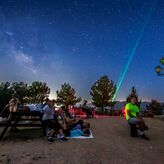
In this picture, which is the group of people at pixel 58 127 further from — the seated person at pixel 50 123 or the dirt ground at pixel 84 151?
the dirt ground at pixel 84 151

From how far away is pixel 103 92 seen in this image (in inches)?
1984

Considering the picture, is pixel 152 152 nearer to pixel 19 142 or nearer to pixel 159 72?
pixel 19 142

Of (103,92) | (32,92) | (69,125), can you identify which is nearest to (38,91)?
(32,92)

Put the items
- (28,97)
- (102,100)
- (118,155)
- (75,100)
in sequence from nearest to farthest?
1. (118,155)
2. (102,100)
3. (75,100)
4. (28,97)

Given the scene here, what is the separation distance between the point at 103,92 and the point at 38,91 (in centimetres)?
2399

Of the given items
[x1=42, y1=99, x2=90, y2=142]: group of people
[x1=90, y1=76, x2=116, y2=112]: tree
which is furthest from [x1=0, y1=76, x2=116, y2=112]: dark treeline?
[x1=42, y1=99, x2=90, y2=142]: group of people

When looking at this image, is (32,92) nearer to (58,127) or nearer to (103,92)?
(103,92)

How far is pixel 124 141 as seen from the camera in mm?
8250

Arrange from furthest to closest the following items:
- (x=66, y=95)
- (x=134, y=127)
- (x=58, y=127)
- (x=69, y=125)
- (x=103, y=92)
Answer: (x=66, y=95), (x=103, y=92), (x=69, y=125), (x=134, y=127), (x=58, y=127)

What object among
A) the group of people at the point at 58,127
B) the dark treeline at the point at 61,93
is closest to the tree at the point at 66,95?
the dark treeline at the point at 61,93

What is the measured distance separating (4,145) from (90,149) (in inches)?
114

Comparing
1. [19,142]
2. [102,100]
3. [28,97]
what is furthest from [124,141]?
[28,97]

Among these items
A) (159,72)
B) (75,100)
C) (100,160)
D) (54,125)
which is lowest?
(100,160)

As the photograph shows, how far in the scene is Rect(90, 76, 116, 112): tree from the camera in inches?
1963
